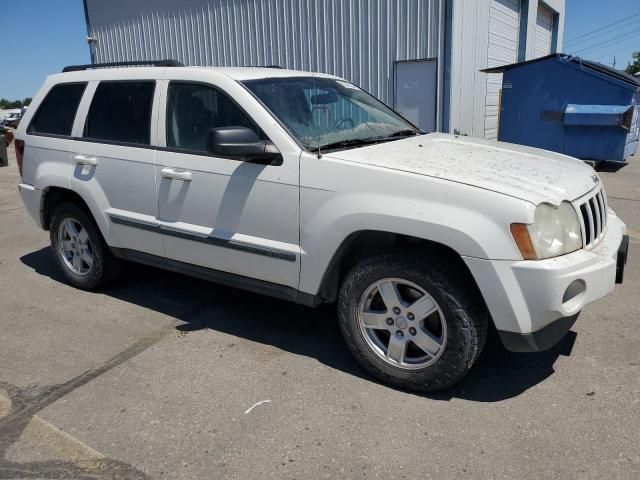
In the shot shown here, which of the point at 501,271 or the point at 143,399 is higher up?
the point at 501,271

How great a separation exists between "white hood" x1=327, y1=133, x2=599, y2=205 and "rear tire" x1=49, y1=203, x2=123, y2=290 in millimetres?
2386

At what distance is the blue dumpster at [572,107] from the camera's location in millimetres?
10328

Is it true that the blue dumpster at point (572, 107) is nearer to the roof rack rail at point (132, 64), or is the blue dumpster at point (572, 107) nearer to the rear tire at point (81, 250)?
the roof rack rail at point (132, 64)

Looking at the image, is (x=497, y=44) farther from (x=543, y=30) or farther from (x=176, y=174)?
(x=176, y=174)

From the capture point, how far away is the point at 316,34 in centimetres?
1296

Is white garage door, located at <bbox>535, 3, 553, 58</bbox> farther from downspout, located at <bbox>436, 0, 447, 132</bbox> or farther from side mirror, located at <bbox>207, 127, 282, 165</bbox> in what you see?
side mirror, located at <bbox>207, 127, 282, 165</bbox>

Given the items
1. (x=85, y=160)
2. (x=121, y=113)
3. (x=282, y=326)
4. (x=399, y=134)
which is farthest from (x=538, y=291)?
(x=85, y=160)

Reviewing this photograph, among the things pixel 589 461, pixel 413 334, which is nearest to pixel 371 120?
pixel 413 334

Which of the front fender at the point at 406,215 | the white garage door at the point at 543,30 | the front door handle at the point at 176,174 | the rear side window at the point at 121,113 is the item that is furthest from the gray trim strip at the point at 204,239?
the white garage door at the point at 543,30

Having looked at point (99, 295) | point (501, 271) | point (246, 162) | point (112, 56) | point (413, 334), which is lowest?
point (99, 295)

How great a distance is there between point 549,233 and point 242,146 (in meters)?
1.71

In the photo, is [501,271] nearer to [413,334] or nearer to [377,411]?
[413,334]

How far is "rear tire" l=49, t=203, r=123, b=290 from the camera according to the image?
15.1 feet

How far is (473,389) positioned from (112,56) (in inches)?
672
